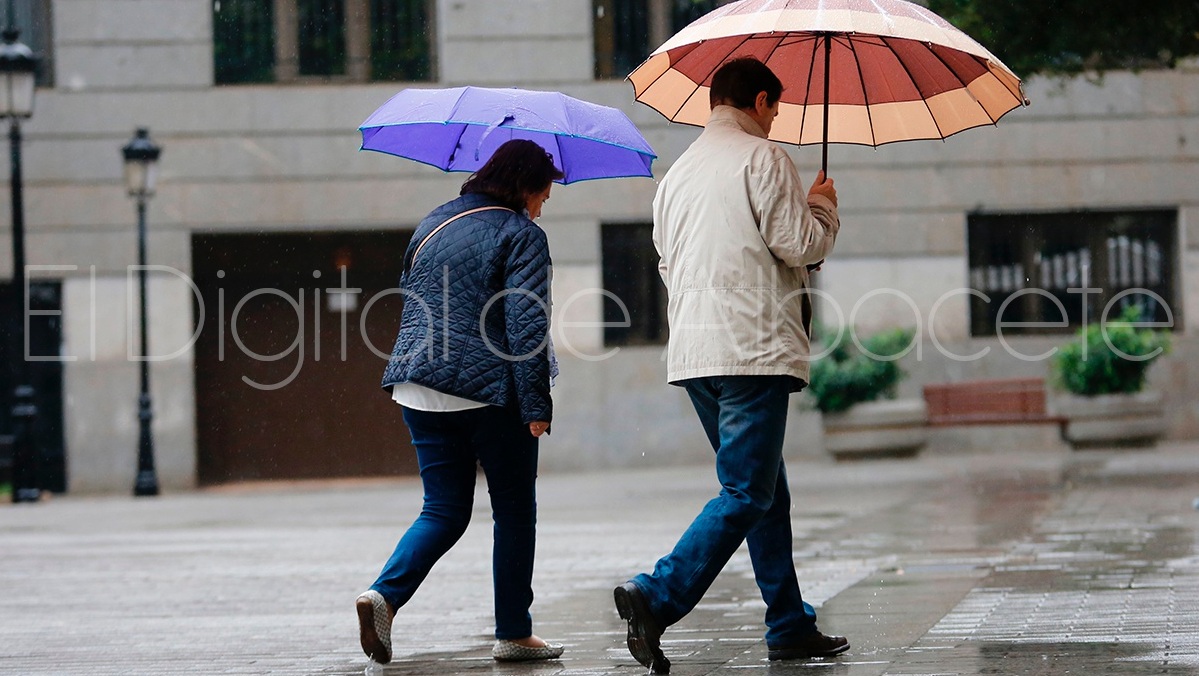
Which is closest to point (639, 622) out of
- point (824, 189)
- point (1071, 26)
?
point (824, 189)

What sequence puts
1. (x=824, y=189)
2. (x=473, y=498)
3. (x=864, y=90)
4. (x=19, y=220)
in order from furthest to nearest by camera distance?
1. (x=19, y=220)
2. (x=864, y=90)
3. (x=473, y=498)
4. (x=824, y=189)

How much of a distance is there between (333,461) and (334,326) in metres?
1.74

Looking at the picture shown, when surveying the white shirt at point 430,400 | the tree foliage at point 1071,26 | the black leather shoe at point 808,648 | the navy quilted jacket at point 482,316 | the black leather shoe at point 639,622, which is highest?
the tree foliage at point 1071,26

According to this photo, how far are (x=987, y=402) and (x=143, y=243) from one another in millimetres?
9994

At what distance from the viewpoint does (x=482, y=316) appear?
5.24 m

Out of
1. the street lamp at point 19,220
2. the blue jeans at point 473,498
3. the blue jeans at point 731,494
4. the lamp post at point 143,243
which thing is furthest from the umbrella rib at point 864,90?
the lamp post at point 143,243

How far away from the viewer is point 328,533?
39.4 feet

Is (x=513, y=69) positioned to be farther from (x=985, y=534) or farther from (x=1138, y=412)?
(x=985, y=534)

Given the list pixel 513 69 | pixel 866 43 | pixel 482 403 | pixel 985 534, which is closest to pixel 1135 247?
pixel 513 69

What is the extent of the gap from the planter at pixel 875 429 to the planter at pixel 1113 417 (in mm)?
1654

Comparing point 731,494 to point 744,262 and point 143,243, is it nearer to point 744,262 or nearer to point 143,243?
point 744,262

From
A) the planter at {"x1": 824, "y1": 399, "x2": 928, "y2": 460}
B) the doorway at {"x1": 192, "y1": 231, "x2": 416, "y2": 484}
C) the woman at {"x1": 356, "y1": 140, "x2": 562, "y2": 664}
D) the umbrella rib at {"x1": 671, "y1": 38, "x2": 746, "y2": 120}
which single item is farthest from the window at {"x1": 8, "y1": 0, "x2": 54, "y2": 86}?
the woman at {"x1": 356, "y1": 140, "x2": 562, "y2": 664}

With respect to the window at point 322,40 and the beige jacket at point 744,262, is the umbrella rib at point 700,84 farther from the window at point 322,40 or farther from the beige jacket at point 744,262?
the window at point 322,40

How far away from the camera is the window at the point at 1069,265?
2002 cm
